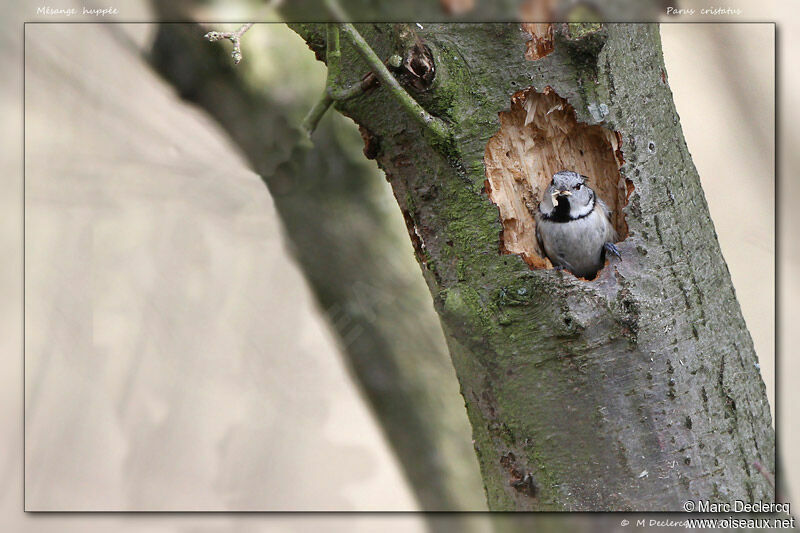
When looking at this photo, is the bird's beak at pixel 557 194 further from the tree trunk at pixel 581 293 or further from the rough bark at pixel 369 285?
the rough bark at pixel 369 285

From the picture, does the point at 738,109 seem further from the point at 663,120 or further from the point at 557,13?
the point at 557,13

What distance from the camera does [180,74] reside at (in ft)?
6.89

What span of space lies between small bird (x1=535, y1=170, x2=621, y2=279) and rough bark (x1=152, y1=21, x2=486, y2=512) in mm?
619

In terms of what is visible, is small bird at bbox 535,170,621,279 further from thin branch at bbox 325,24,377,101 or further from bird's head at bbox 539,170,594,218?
thin branch at bbox 325,24,377,101

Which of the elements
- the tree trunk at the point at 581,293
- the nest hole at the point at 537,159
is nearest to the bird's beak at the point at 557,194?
the nest hole at the point at 537,159

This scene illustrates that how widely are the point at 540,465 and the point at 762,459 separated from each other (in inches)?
18.1

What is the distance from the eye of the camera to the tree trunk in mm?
1245

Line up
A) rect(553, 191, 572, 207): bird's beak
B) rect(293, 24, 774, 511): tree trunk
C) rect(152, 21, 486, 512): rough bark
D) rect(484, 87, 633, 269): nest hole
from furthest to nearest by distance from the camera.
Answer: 1. rect(152, 21, 486, 512): rough bark
2. rect(553, 191, 572, 207): bird's beak
3. rect(484, 87, 633, 269): nest hole
4. rect(293, 24, 774, 511): tree trunk

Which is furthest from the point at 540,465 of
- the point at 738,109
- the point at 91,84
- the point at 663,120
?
the point at 91,84

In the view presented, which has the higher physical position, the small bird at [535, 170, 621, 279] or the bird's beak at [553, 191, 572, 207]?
the bird's beak at [553, 191, 572, 207]

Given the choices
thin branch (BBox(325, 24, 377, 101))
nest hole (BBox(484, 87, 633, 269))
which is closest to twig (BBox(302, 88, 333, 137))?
thin branch (BBox(325, 24, 377, 101))

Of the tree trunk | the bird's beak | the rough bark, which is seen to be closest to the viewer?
the tree trunk

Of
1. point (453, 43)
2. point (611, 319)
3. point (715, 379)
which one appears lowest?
point (715, 379)

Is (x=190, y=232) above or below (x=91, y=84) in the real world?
below
